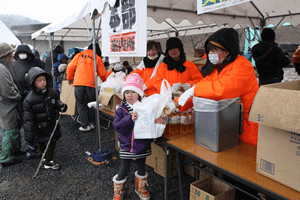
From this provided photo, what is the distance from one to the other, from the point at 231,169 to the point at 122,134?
113 cm

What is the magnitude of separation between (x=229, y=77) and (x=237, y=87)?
102mm

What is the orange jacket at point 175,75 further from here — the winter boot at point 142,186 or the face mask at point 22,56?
the face mask at point 22,56

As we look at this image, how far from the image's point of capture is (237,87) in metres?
1.65

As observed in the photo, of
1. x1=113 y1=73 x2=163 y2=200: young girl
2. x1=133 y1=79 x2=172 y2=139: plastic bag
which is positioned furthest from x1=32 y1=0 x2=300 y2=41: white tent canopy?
x1=133 y1=79 x2=172 y2=139: plastic bag

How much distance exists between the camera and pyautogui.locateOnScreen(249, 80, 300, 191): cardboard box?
1053 millimetres

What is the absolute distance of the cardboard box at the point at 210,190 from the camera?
64.7 inches

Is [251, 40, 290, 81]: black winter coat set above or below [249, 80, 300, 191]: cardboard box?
above

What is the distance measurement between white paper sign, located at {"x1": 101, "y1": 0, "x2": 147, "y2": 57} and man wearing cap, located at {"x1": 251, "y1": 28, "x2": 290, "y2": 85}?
2.26 m

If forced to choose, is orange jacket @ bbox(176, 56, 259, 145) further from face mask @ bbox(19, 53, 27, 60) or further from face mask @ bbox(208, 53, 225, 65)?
face mask @ bbox(19, 53, 27, 60)

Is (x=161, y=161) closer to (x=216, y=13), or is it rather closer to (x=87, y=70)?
(x=87, y=70)

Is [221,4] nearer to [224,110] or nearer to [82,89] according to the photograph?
[224,110]

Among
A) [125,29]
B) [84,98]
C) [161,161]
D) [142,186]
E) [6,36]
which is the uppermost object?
[6,36]

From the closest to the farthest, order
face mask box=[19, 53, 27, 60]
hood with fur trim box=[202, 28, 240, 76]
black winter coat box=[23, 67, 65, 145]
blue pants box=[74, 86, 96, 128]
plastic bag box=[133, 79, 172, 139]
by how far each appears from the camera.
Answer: hood with fur trim box=[202, 28, 240, 76] → plastic bag box=[133, 79, 172, 139] → black winter coat box=[23, 67, 65, 145] → face mask box=[19, 53, 27, 60] → blue pants box=[74, 86, 96, 128]

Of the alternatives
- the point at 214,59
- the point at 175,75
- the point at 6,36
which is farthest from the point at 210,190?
the point at 6,36
